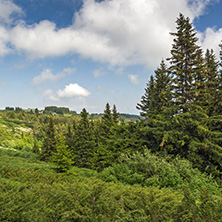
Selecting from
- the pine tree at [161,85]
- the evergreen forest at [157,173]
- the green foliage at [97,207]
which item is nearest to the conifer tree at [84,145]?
the evergreen forest at [157,173]

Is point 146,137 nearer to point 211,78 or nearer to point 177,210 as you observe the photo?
point 211,78

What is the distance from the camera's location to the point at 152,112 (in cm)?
1823

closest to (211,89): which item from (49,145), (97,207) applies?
(97,207)

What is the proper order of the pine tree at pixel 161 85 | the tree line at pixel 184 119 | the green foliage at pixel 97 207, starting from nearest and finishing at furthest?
the green foliage at pixel 97 207 < the tree line at pixel 184 119 < the pine tree at pixel 161 85

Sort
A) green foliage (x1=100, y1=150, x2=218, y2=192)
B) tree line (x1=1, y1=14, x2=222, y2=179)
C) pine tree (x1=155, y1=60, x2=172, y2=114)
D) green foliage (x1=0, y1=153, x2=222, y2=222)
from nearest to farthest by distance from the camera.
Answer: green foliage (x1=0, y1=153, x2=222, y2=222), green foliage (x1=100, y1=150, x2=218, y2=192), tree line (x1=1, y1=14, x2=222, y2=179), pine tree (x1=155, y1=60, x2=172, y2=114)

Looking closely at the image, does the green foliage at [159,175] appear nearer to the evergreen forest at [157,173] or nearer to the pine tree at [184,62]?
the evergreen forest at [157,173]

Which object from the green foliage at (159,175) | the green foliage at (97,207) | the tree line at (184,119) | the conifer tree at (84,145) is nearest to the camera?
the green foliage at (97,207)

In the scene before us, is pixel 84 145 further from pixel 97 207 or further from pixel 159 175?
pixel 97 207

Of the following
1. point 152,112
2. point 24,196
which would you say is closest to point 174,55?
point 152,112

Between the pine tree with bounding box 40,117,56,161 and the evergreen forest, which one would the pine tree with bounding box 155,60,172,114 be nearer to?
the evergreen forest

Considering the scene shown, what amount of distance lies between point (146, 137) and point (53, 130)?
2572 centimetres

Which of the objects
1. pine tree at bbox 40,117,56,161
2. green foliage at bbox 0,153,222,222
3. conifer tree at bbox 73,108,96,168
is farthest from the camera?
pine tree at bbox 40,117,56,161

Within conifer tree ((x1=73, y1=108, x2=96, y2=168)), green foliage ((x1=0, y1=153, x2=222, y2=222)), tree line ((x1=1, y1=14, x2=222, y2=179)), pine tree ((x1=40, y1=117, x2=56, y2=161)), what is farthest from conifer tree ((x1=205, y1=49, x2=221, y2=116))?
pine tree ((x1=40, y1=117, x2=56, y2=161))

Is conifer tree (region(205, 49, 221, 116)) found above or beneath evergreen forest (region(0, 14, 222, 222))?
above
